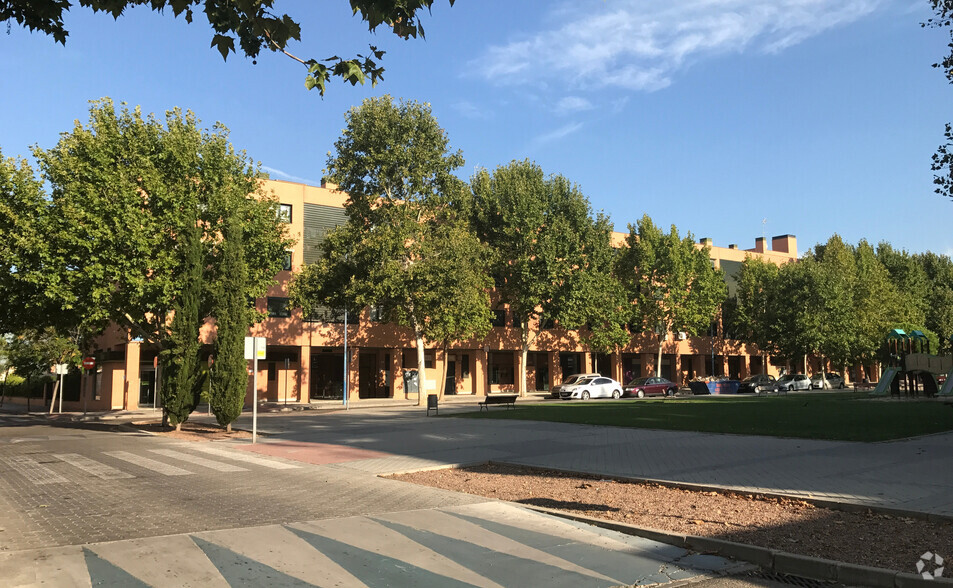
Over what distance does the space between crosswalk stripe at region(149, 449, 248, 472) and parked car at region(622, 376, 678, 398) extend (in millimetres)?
33720

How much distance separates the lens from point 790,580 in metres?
5.73

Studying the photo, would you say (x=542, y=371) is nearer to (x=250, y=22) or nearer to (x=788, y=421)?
(x=788, y=421)

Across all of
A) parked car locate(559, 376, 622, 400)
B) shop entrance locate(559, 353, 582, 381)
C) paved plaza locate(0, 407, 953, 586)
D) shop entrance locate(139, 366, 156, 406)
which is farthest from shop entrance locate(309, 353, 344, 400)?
paved plaza locate(0, 407, 953, 586)

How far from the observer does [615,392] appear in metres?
43.3

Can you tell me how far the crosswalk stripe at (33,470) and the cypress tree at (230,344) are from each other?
19.8ft

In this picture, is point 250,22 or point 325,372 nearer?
point 250,22

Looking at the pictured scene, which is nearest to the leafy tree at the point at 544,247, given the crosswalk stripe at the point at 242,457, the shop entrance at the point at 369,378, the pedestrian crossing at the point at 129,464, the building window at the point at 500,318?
the building window at the point at 500,318

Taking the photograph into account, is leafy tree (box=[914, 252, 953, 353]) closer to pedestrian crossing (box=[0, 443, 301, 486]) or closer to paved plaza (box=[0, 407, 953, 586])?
paved plaza (box=[0, 407, 953, 586])

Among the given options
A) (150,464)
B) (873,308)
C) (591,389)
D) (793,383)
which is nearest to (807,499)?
(150,464)

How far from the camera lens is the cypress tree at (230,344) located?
2059 cm

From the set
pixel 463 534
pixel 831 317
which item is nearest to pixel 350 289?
pixel 463 534

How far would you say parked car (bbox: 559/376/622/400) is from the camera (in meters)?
42.2

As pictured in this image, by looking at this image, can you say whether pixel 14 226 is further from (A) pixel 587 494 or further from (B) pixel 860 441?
(B) pixel 860 441

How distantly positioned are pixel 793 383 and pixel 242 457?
51.1 meters
